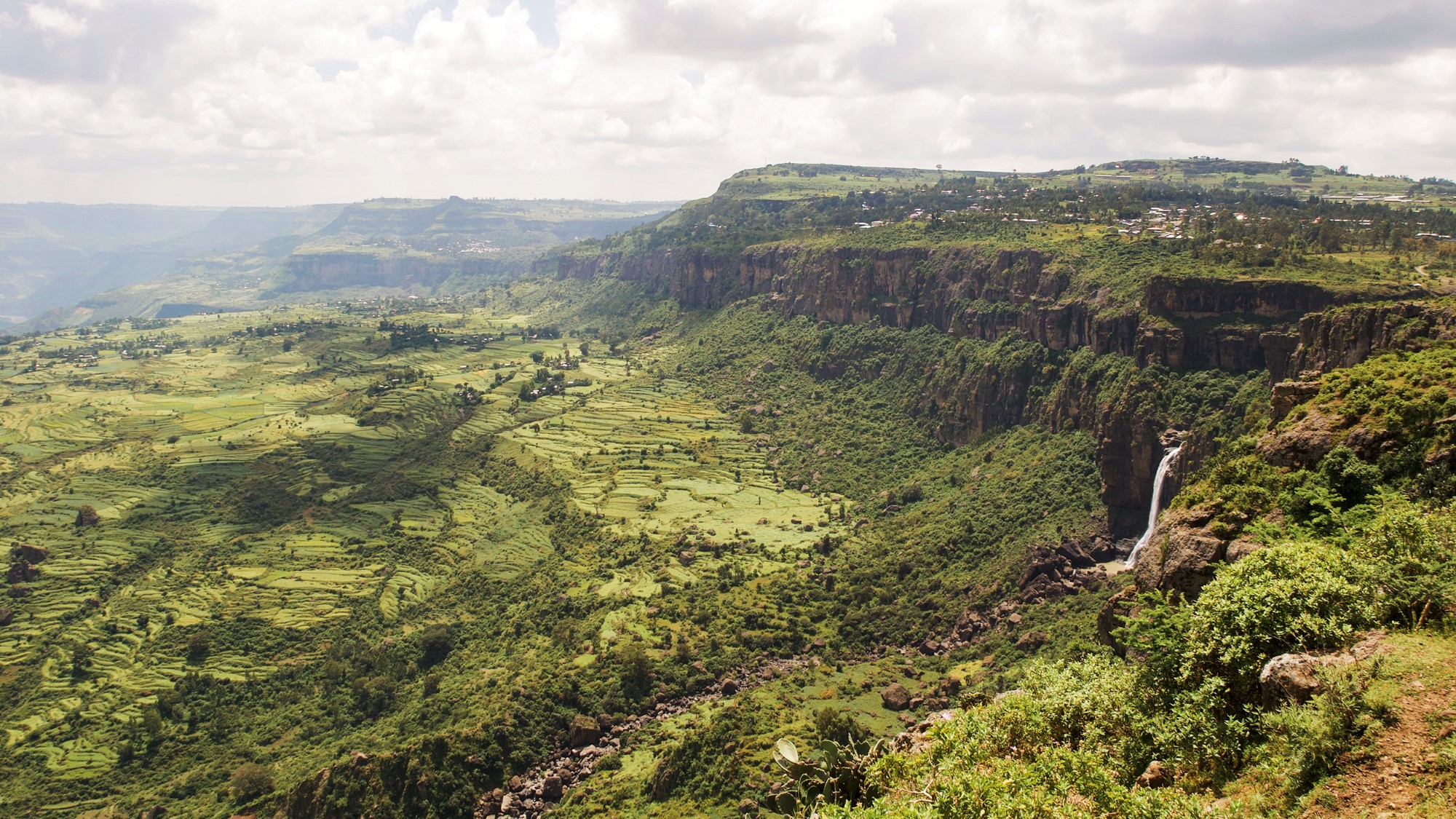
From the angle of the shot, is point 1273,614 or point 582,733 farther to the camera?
point 582,733

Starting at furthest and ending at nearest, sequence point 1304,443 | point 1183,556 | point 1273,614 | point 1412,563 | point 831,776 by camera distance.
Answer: point 1304,443
point 1183,556
point 831,776
point 1273,614
point 1412,563

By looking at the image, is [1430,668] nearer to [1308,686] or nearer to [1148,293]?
[1308,686]

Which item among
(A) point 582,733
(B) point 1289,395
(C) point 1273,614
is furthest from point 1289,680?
(A) point 582,733

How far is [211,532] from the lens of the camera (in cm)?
12788

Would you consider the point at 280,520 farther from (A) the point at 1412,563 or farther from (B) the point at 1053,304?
(A) the point at 1412,563

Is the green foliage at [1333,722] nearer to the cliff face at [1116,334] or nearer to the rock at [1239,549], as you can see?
the rock at [1239,549]

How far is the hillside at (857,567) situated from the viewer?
95.0ft

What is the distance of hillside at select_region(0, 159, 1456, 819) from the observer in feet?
95.0

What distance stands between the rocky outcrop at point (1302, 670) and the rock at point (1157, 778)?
4110mm

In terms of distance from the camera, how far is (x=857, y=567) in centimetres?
10431

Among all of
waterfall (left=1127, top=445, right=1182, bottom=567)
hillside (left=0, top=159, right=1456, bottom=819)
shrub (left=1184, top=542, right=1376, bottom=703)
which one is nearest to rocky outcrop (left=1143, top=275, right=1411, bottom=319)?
hillside (left=0, top=159, right=1456, bottom=819)

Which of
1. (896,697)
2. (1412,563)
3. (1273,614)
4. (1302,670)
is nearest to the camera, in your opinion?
(1302,670)

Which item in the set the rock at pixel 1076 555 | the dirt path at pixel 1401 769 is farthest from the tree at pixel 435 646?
the dirt path at pixel 1401 769

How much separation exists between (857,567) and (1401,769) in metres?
84.0
